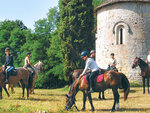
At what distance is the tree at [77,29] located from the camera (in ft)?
68.4

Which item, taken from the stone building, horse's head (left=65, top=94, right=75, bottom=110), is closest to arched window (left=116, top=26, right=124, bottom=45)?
the stone building

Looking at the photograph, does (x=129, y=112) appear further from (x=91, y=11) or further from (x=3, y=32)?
(x=3, y=32)

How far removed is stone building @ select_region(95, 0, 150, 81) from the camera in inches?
823

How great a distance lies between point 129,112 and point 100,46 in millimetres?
A: 15530

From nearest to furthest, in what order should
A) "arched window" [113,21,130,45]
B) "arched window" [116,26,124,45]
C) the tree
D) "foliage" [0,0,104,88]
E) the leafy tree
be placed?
1. the tree
2. "foliage" [0,0,104,88]
3. "arched window" [113,21,130,45]
4. "arched window" [116,26,124,45]
5. the leafy tree

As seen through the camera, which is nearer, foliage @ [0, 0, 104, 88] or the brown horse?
the brown horse

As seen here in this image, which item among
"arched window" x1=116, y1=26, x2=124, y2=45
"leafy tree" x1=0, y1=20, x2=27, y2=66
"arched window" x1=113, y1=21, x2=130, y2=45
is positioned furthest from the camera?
"leafy tree" x1=0, y1=20, x2=27, y2=66

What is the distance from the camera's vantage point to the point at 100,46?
22.6 meters

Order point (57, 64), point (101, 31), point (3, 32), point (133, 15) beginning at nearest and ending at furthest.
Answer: point (133, 15), point (101, 31), point (57, 64), point (3, 32)

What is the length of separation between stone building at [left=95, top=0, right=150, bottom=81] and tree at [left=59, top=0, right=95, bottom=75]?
2106 millimetres

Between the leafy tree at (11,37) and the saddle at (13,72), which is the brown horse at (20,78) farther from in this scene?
the leafy tree at (11,37)

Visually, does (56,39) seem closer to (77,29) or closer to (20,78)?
(77,29)

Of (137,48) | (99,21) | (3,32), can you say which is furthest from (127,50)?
(3,32)

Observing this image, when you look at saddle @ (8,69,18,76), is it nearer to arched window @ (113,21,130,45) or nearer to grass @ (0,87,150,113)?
grass @ (0,87,150,113)
